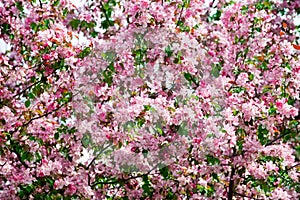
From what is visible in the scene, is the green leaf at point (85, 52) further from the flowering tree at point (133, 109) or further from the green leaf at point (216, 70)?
the green leaf at point (216, 70)

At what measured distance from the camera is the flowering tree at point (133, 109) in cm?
317

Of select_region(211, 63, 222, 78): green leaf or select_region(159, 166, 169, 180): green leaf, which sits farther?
select_region(211, 63, 222, 78): green leaf

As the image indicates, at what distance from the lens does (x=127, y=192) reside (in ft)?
10.9

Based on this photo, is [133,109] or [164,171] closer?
[133,109]

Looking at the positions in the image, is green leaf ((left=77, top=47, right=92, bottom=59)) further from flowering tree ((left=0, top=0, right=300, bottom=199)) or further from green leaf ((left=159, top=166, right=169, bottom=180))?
green leaf ((left=159, top=166, right=169, bottom=180))

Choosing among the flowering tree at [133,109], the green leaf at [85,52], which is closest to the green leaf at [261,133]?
the flowering tree at [133,109]

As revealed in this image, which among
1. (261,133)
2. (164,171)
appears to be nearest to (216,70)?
(261,133)

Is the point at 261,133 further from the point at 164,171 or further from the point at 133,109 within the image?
the point at 133,109

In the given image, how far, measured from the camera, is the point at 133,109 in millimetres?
2992

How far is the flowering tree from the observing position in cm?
317

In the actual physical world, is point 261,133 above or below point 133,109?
above

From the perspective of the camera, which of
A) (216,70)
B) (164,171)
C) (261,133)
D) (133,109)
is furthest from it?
(216,70)

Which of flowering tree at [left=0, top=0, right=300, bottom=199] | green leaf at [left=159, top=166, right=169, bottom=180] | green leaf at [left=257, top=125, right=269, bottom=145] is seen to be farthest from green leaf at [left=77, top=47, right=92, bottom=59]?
green leaf at [left=257, top=125, right=269, bottom=145]

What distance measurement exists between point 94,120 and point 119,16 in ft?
2.75
